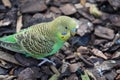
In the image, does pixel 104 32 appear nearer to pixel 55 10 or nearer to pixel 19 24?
pixel 55 10

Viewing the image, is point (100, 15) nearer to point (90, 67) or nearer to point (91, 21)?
point (91, 21)

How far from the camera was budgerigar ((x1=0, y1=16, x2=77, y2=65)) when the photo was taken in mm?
3174

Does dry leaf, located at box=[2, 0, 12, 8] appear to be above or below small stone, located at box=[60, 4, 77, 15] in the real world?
above

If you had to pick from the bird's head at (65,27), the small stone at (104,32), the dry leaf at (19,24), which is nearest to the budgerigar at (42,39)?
the bird's head at (65,27)

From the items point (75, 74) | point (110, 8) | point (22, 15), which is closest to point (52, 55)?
point (75, 74)

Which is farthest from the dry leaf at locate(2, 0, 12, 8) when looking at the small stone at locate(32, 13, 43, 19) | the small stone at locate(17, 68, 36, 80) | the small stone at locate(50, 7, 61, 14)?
the small stone at locate(17, 68, 36, 80)

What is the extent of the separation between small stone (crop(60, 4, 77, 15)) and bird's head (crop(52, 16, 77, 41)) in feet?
2.40

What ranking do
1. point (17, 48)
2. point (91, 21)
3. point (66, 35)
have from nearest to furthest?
point (66, 35) → point (17, 48) → point (91, 21)

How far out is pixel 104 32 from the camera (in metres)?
3.77

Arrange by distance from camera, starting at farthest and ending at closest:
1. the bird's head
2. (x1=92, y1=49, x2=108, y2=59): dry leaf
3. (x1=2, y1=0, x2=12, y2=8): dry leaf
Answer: (x1=2, y1=0, x2=12, y2=8): dry leaf → (x1=92, y1=49, x2=108, y2=59): dry leaf → the bird's head

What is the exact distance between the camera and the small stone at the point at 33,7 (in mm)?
3898

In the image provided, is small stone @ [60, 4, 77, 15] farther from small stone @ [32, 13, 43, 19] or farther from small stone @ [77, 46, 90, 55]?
small stone @ [77, 46, 90, 55]

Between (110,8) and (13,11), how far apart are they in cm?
103

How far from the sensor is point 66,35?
3184 mm
